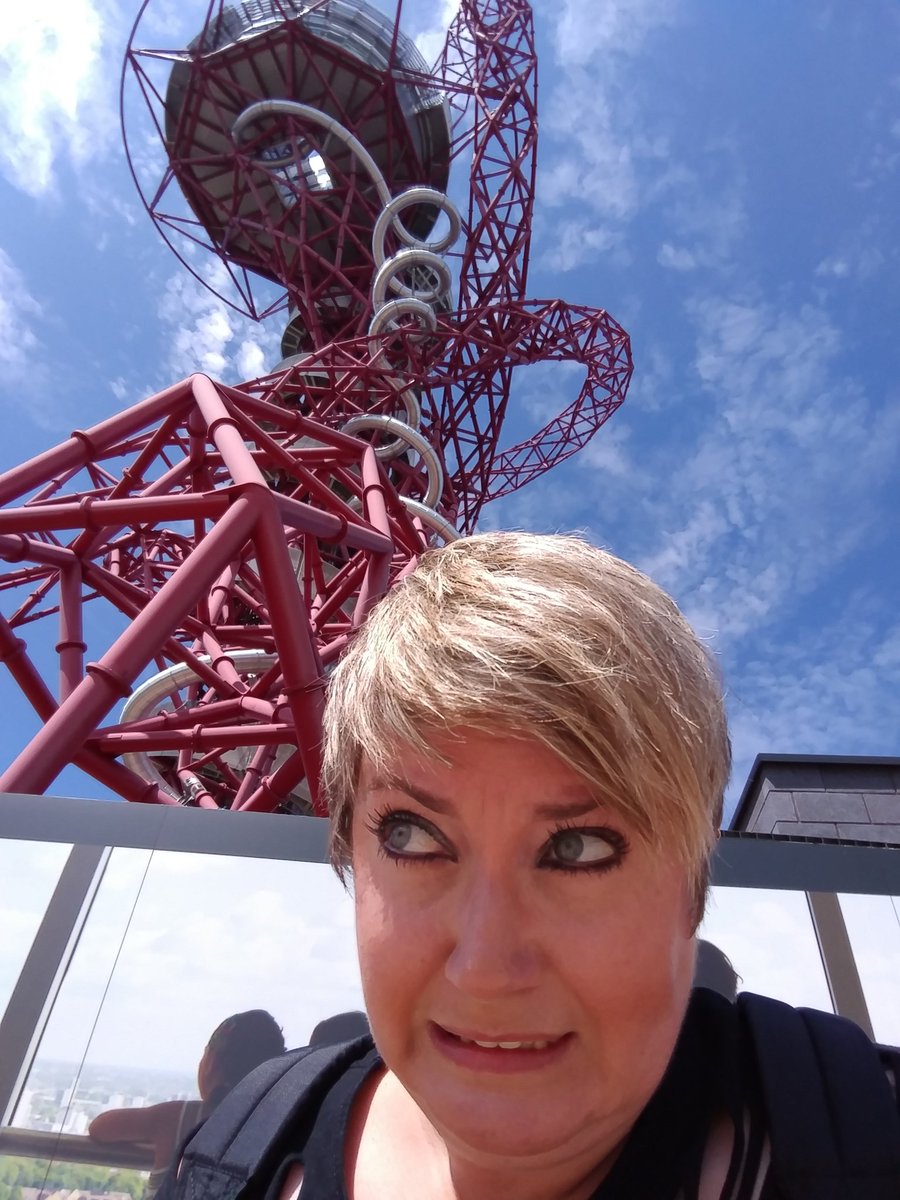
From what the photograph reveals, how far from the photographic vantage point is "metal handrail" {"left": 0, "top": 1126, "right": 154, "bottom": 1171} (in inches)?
66.1

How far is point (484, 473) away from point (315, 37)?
11489 millimetres

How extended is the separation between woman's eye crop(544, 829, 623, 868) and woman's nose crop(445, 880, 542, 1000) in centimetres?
8

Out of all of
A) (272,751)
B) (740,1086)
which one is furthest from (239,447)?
(272,751)

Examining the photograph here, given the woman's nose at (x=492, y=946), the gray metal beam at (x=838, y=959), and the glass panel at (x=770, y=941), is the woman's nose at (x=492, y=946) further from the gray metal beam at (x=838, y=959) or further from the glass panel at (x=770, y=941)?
the gray metal beam at (x=838, y=959)

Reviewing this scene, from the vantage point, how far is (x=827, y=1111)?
3.19 ft

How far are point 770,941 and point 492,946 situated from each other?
1252 mm

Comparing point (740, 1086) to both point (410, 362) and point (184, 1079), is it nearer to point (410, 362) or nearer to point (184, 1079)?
point (184, 1079)

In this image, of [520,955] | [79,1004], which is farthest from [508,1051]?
[79,1004]

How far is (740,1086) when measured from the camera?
3.51 ft

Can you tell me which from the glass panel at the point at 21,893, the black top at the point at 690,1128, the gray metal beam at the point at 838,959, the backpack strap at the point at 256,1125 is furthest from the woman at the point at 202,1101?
the gray metal beam at the point at 838,959

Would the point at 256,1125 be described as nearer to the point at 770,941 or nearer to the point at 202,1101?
the point at 202,1101

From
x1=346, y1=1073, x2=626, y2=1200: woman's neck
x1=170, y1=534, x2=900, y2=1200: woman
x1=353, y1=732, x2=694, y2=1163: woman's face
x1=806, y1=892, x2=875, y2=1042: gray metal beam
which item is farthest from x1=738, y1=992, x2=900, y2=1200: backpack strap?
x1=806, y1=892, x2=875, y2=1042: gray metal beam

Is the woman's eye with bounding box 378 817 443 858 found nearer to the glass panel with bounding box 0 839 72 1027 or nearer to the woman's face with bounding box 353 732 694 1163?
the woman's face with bounding box 353 732 694 1163

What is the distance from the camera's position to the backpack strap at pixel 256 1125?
4.17 ft
